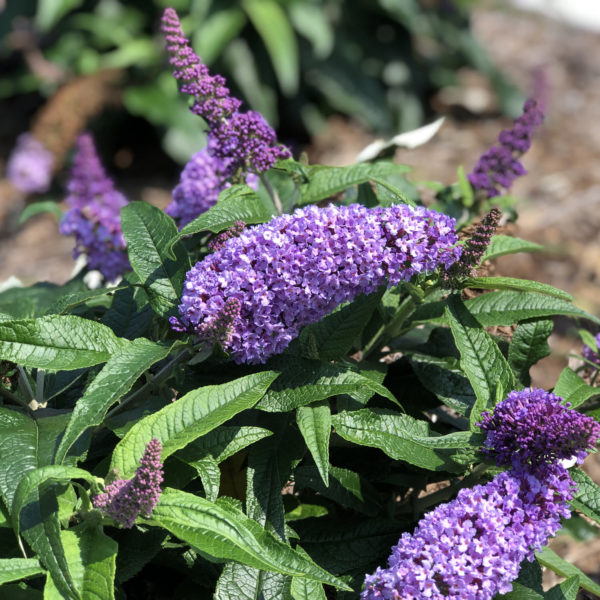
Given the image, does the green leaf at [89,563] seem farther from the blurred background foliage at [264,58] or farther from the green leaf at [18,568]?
the blurred background foliage at [264,58]

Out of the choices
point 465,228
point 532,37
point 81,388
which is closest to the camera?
point 81,388

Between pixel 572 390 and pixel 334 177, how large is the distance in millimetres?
1043

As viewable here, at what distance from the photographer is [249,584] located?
2021mm

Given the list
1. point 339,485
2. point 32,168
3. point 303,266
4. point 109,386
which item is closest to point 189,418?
point 109,386

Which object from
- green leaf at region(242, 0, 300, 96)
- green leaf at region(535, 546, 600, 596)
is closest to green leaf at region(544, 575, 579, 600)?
green leaf at region(535, 546, 600, 596)

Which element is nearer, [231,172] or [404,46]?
[231,172]

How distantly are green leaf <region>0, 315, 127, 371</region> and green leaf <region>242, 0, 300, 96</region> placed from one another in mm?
5940

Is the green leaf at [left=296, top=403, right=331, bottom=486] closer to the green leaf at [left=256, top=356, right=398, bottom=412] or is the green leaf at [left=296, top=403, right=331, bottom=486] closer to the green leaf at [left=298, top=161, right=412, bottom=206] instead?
the green leaf at [left=256, top=356, right=398, bottom=412]

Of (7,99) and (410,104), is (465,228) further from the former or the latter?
(7,99)

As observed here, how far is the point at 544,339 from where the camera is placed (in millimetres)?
2387

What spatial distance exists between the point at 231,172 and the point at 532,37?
8.86 m

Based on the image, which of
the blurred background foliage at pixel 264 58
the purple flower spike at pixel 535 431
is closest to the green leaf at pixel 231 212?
the purple flower spike at pixel 535 431

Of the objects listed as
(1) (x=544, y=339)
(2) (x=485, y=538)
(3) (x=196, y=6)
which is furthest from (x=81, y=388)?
(3) (x=196, y=6)

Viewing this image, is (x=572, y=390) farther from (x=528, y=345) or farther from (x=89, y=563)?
(x=89, y=563)
